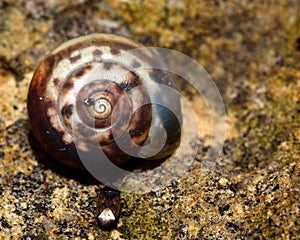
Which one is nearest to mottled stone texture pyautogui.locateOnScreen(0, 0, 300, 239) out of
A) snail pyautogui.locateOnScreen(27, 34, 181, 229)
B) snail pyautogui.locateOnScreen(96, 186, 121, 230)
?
snail pyautogui.locateOnScreen(96, 186, 121, 230)

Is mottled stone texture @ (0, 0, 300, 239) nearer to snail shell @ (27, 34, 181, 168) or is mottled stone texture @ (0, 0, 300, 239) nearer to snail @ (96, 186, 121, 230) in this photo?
snail @ (96, 186, 121, 230)

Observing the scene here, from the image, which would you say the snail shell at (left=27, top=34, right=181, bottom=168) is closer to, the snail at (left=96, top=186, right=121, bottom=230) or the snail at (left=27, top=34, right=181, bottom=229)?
the snail at (left=27, top=34, right=181, bottom=229)

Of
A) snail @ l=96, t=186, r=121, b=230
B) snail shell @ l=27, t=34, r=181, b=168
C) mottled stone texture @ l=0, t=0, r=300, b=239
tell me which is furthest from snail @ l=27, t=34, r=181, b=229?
mottled stone texture @ l=0, t=0, r=300, b=239

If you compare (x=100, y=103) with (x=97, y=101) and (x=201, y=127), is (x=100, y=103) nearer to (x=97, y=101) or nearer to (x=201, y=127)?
(x=97, y=101)

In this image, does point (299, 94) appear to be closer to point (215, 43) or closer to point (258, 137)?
point (258, 137)

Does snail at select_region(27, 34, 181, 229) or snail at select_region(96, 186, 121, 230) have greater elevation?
snail at select_region(27, 34, 181, 229)

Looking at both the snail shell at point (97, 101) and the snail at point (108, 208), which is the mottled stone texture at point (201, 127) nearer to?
the snail at point (108, 208)
